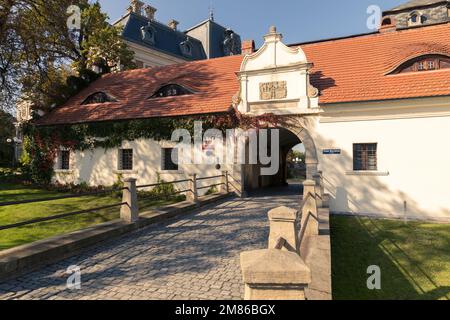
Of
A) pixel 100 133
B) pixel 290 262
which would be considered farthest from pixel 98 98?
pixel 290 262

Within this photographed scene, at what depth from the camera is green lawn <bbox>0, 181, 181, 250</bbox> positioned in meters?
8.94

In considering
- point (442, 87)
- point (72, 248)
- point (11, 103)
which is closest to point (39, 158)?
point (11, 103)

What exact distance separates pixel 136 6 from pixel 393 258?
135 feet

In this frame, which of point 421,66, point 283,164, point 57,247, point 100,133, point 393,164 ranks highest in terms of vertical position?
point 421,66

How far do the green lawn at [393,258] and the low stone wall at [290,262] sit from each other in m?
1.20

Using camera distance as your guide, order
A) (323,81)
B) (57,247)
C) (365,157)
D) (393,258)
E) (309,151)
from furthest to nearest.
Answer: (323,81) → (309,151) → (365,157) → (393,258) → (57,247)

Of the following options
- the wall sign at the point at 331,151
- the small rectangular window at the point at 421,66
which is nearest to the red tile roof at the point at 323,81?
the small rectangular window at the point at 421,66

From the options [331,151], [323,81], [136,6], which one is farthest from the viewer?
[136,6]

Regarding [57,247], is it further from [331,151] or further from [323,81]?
[323,81]

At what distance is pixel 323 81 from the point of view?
50.6 feet

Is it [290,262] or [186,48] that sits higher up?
[186,48]

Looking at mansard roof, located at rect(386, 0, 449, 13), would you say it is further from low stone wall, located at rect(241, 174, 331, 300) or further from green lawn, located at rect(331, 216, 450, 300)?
low stone wall, located at rect(241, 174, 331, 300)

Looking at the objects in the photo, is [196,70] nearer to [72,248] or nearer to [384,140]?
[384,140]

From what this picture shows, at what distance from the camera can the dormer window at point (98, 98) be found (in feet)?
66.8
